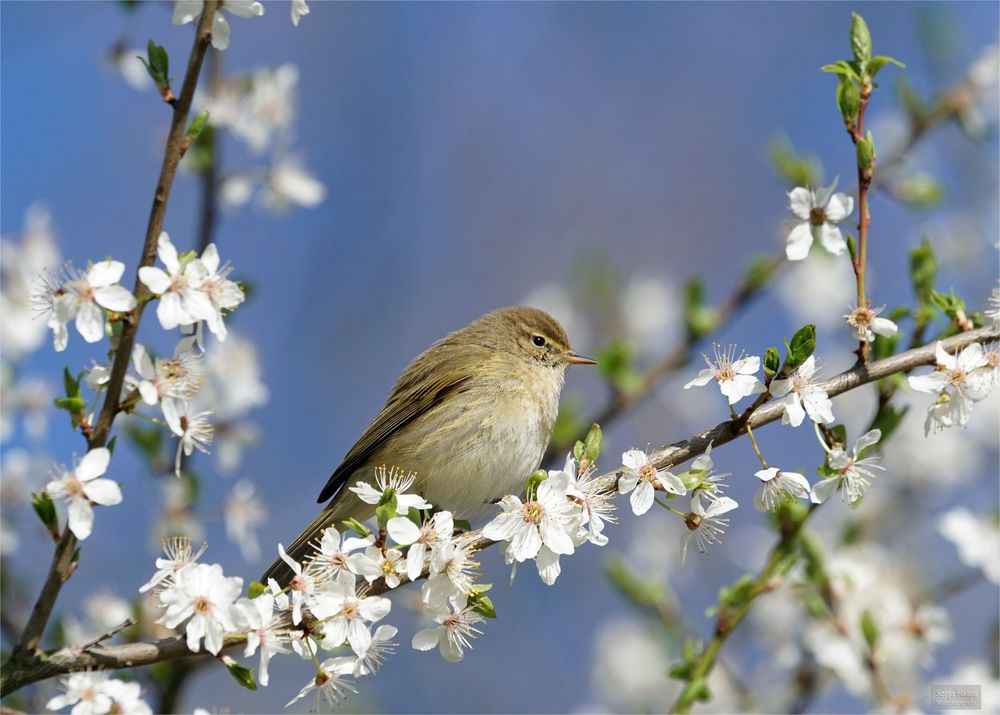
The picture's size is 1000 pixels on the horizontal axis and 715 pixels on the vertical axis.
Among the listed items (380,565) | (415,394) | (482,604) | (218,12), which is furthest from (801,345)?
(415,394)

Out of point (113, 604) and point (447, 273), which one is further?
point (447, 273)

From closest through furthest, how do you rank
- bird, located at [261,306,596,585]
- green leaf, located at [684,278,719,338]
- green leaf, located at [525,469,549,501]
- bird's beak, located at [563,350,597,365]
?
green leaf, located at [525,469,549,501] → bird, located at [261,306,596,585] → green leaf, located at [684,278,719,338] → bird's beak, located at [563,350,597,365]

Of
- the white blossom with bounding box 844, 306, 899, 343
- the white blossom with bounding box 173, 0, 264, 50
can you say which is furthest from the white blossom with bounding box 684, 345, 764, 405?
the white blossom with bounding box 173, 0, 264, 50

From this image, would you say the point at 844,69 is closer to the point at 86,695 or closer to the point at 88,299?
the point at 88,299

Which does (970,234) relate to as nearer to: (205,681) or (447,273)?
(447,273)

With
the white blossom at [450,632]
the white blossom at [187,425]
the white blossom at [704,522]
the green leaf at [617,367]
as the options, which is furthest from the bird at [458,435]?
the white blossom at [704,522]

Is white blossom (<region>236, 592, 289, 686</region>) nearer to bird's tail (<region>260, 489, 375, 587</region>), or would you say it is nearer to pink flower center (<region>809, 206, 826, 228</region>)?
bird's tail (<region>260, 489, 375, 587</region>)

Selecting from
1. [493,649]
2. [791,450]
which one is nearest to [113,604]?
[493,649]
